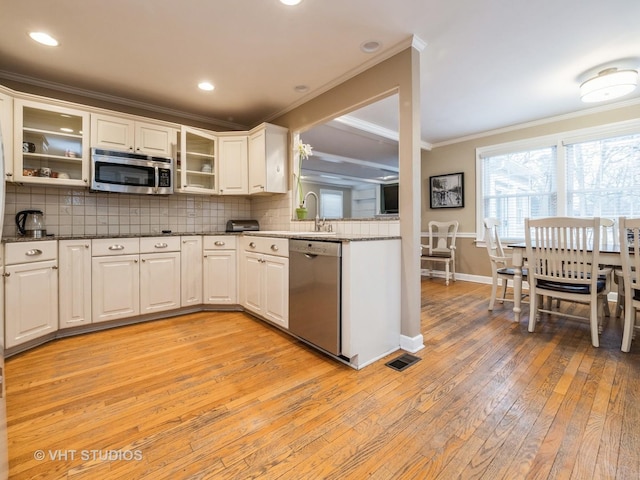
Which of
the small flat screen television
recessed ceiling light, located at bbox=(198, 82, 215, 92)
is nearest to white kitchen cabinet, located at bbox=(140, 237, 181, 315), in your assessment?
recessed ceiling light, located at bbox=(198, 82, 215, 92)

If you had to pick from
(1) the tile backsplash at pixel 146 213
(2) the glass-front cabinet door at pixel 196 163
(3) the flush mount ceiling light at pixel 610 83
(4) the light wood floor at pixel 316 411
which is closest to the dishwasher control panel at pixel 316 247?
(1) the tile backsplash at pixel 146 213

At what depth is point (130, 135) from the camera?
10.2ft

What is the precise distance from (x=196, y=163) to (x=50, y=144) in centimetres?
132

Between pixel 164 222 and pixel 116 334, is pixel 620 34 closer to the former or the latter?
pixel 164 222

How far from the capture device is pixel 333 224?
3.11m

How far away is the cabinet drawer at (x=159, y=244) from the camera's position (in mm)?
2975

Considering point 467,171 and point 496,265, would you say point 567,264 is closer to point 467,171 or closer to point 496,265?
point 496,265

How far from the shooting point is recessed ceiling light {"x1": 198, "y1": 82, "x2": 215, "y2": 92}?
3040 millimetres

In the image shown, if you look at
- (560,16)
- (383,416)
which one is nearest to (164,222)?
(383,416)

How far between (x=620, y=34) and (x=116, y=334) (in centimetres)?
487

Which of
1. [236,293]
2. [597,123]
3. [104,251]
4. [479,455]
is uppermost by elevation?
[597,123]

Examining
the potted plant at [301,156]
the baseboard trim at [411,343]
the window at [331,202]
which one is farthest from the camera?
the window at [331,202]

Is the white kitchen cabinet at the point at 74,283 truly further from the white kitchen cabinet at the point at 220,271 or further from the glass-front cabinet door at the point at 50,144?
the white kitchen cabinet at the point at 220,271

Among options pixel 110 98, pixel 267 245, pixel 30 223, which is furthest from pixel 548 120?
pixel 30 223
